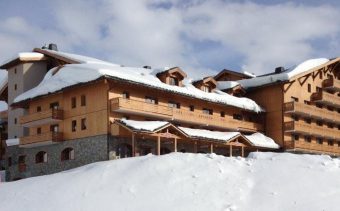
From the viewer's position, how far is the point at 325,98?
54.4 metres

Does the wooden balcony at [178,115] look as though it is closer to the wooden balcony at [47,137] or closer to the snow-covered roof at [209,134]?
the snow-covered roof at [209,134]

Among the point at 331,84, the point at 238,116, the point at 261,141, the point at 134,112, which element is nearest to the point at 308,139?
the point at 331,84

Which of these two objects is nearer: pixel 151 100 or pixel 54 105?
pixel 151 100

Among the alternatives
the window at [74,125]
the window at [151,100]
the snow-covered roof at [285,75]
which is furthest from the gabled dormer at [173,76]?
the snow-covered roof at [285,75]

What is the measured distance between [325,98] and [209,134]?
1877 centimetres

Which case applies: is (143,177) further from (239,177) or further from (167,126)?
(167,126)

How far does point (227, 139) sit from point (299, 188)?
873 inches

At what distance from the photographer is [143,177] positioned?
23078mm

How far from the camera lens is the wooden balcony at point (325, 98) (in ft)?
177

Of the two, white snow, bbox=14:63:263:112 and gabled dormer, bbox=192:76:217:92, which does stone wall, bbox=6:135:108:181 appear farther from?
gabled dormer, bbox=192:76:217:92

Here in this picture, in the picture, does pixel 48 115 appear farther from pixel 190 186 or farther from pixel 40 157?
pixel 190 186

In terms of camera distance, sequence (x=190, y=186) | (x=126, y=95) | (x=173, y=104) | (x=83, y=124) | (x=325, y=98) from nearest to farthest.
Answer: (x=190, y=186), (x=126, y=95), (x=83, y=124), (x=173, y=104), (x=325, y=98)

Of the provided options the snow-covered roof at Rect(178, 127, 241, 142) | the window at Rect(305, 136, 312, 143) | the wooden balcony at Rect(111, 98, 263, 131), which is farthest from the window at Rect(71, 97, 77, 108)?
the window at Rect(305, 136, 312, 143)

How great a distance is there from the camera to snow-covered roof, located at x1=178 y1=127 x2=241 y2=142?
40.1m
